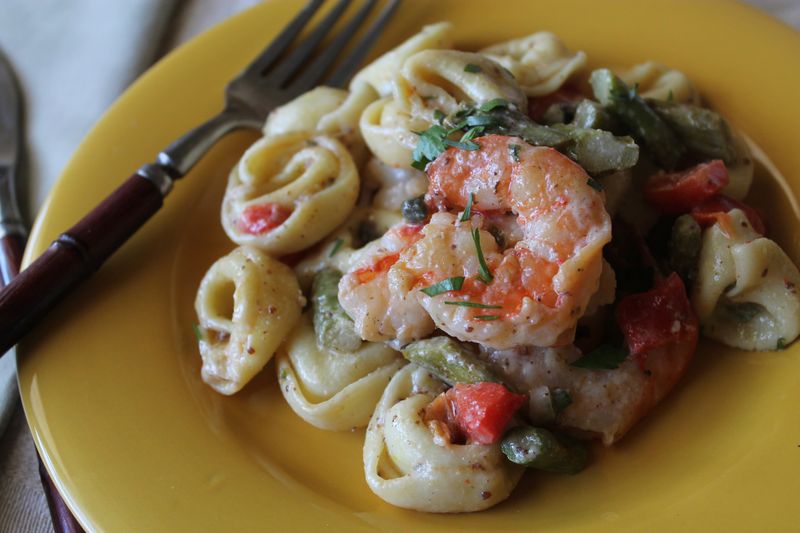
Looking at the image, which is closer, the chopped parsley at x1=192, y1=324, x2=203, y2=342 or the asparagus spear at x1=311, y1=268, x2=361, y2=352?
the asparagus spear at x1=311, y1=268, x2=361, y2=352

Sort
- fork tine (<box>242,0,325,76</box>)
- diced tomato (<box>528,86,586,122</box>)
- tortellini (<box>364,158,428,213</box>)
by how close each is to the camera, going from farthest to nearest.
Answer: fork tine (<box>242,0,325,76</box>) → diced tomato (<box>528,86,586,122</box>) → tortellini (<box>364,158,428,213</box>)

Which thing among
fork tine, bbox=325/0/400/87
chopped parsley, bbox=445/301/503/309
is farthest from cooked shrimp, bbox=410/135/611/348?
fork tine, bbox=325/0/400/87

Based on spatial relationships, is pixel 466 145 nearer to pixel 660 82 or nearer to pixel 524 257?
pixel 524 257

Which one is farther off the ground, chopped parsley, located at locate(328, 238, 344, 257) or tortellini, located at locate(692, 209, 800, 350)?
tortellini, located at locate(692, 209, 800, 350)

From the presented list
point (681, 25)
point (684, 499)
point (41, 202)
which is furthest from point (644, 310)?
point (41, 202)

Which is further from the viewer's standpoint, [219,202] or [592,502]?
[219,202]

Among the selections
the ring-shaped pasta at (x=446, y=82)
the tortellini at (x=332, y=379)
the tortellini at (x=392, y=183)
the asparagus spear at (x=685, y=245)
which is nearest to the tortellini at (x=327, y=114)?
the tortellini at (x=392, y=183)

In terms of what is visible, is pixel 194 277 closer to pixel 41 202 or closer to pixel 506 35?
pixel 41 202

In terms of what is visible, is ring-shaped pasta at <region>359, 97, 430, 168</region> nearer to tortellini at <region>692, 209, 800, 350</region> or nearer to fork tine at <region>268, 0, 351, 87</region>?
fork tine at <region>268, 0, 351, 87</region>
